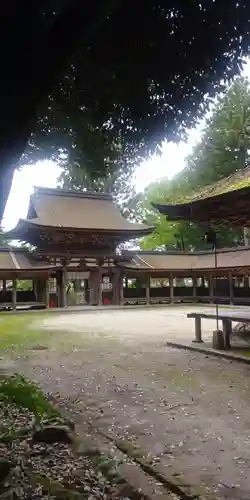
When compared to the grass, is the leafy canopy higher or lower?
higher

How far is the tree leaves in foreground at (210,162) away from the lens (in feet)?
111

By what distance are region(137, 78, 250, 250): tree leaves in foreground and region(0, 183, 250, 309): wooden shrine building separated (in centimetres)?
518

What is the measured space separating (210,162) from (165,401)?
31132 mm

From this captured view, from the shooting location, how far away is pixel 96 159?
632 centimetres

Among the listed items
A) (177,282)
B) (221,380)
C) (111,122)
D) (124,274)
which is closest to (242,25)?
(111,122)

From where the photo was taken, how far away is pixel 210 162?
1367 inches

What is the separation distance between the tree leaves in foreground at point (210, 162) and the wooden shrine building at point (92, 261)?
518 centimetres

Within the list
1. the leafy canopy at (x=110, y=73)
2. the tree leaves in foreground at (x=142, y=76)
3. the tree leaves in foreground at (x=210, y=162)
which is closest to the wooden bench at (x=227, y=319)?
the leafy canopy at (x=110, y=73)

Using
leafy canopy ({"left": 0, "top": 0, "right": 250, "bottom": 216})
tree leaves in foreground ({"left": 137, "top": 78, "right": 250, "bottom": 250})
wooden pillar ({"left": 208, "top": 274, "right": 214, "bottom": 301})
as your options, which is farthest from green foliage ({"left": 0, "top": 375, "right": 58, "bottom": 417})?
tree leaves in foreground ({"left": 137, "top": 78, "right": 250, "bottom": 250})

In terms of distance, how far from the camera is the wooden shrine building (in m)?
25.3

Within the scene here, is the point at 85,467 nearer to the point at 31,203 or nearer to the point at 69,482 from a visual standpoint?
the point at 69,482

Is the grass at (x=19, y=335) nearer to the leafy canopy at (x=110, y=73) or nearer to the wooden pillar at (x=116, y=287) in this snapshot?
the leafy canopy at (x=110, y=73)

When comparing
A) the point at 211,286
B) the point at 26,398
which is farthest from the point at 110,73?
the point at 211,286

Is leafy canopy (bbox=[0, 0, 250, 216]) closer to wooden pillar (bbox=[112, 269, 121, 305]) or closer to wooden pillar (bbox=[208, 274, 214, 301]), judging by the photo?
wooden pillar (bbox=[112, 269, 121, 305])
